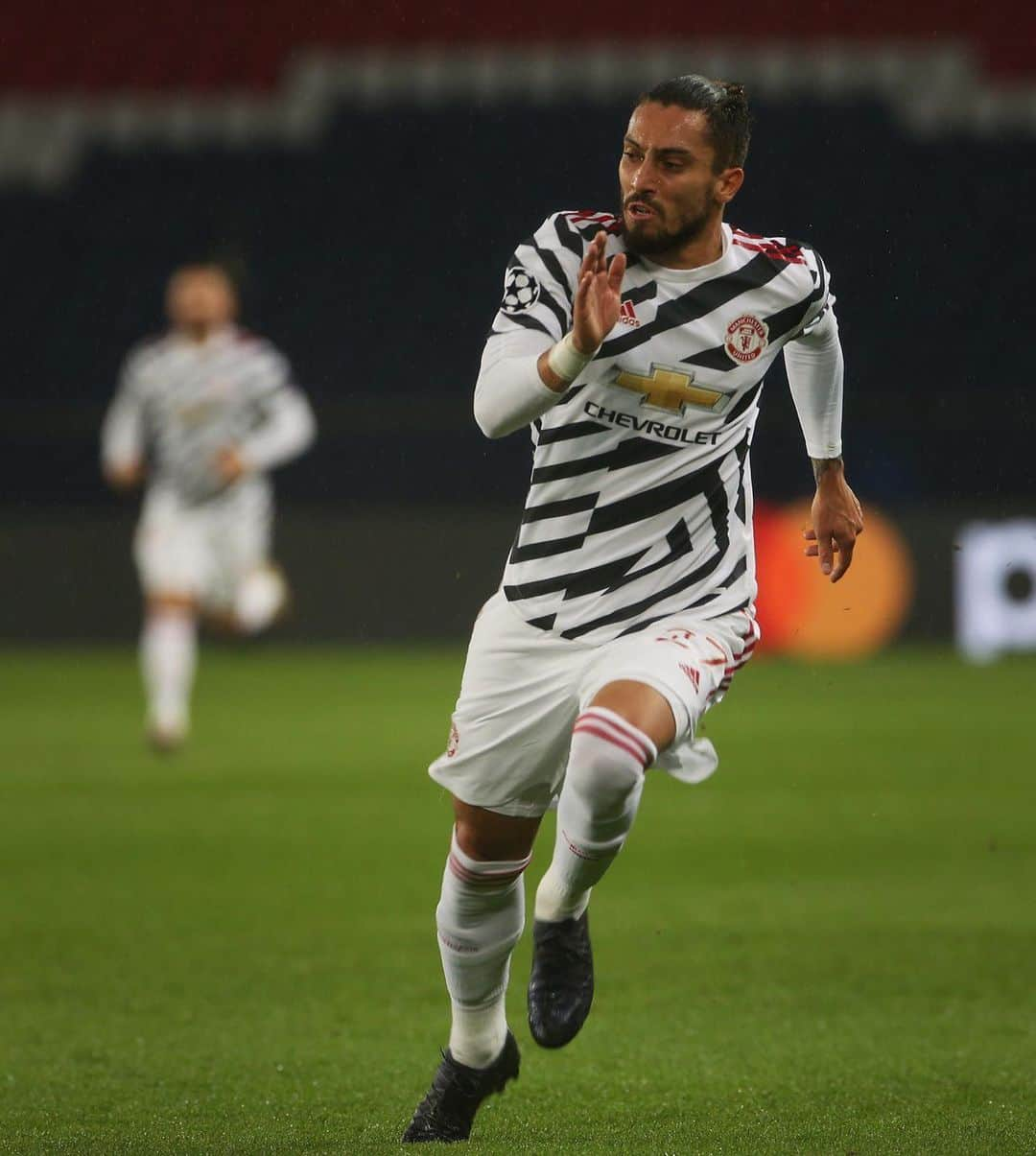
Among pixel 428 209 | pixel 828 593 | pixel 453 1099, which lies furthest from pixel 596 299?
pixel 428 209

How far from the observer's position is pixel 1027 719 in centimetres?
1128

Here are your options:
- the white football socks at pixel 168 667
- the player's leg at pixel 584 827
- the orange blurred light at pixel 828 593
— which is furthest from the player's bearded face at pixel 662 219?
the orange blurred light at pixel 828 593

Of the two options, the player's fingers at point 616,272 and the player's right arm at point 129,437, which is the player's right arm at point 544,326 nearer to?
the player's fingers at point 616,272

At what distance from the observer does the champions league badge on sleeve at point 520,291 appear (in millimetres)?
3842

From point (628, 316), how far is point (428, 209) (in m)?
13.9

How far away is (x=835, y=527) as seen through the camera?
169 inches

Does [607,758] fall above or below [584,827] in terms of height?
above

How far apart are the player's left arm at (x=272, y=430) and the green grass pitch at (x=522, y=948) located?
4.70ft

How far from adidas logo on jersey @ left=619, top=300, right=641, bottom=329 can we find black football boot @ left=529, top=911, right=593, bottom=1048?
1106 mm

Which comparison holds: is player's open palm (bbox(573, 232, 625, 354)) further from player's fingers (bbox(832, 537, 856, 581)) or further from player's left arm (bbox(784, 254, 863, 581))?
player's fingers (bbox(832, 537, 856, 581))

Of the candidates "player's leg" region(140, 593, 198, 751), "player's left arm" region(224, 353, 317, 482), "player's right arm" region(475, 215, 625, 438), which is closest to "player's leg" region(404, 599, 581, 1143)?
"player's right arm" region(475, 215, 625, 438)

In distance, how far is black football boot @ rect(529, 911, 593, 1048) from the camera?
3809 mm

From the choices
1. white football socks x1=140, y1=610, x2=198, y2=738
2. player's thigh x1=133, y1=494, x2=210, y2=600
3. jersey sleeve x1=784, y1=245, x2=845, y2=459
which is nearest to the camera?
jersey sleeve x1=784, y1=245, x2=845, y2=459

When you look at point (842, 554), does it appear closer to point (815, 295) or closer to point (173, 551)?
point (815, 295)
